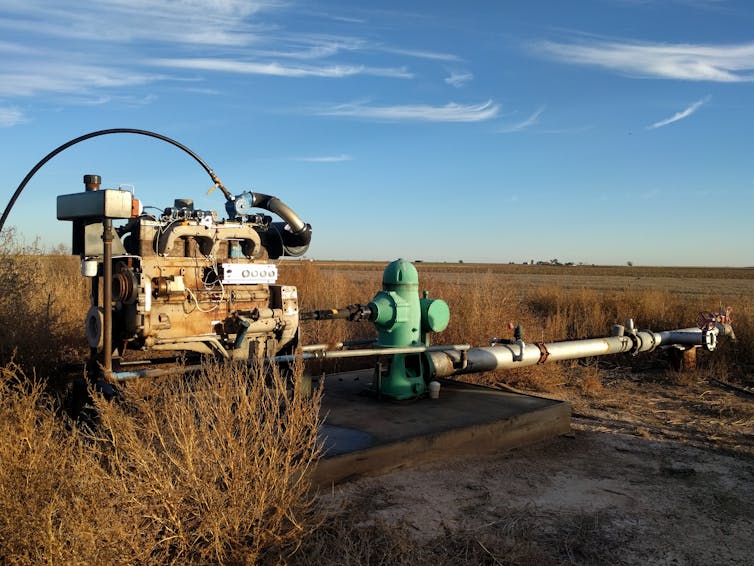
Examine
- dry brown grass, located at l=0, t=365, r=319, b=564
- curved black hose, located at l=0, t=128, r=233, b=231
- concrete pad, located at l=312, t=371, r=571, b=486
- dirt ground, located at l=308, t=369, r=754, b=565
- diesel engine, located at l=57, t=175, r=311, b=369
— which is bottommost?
dirt ground, located at l=308, t=369, r=754, b=565

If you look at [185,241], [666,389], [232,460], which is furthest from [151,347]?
[666,389]

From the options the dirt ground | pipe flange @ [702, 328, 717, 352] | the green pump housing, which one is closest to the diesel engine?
the green pump housing

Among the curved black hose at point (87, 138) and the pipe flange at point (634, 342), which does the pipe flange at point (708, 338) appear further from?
the curved black hose at point (87, 138)

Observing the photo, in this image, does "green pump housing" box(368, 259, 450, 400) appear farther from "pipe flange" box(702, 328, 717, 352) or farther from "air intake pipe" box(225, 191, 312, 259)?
"pipe flange" box(702, 328, 717, 352)

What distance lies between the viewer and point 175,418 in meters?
3.43

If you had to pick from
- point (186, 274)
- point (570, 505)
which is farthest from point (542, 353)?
point (186, 274)

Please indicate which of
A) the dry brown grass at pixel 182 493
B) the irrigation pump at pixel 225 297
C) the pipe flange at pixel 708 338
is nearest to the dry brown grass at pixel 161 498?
the dry brown grass at pixel 182 493

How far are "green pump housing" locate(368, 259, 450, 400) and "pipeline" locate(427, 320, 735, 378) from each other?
8.3 inches

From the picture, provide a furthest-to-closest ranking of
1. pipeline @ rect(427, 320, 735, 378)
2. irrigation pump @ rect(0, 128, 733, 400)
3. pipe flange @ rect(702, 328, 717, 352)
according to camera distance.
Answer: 1. pipe flange @ rect(702, 328, 717, 352)
2. pipeline @ rect(427, 320, 735, 378)
3. irrigation pump @ rect(0, 128, 733, 400)

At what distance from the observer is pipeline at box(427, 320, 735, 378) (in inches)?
273

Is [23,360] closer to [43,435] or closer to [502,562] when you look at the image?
[43,435]

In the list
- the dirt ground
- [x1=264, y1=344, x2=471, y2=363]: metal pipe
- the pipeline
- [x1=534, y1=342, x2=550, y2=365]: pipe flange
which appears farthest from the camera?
[x1=534, y1=342, x2=550, y2=365]: pipe flange

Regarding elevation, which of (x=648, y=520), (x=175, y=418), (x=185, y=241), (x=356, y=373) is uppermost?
(x=185, y=241)

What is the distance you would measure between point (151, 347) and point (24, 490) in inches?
116
